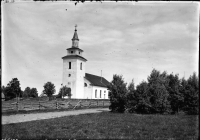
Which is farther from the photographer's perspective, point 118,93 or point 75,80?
point 75,80

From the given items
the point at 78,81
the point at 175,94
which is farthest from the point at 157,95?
the point at 78,81

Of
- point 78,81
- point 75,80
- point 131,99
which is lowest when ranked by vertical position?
point 131,99

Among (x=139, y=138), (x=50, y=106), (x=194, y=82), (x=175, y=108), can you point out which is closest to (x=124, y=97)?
(x=175, y=108)

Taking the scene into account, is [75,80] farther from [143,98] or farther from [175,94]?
[175,94]

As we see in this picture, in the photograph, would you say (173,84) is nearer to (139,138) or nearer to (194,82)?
(194,82)

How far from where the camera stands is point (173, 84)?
1812cm

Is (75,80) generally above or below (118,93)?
above

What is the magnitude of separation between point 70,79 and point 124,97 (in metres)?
33.5

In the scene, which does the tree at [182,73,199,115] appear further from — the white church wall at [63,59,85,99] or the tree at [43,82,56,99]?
the white church wall at [63,59,85,99]

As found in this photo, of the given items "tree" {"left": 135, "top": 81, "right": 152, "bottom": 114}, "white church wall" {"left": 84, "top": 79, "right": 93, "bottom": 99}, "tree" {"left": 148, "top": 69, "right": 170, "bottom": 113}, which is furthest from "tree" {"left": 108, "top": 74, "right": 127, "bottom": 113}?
"white church wall" {"left": 84, "top": 79, "right": 93, "bottom": 99}

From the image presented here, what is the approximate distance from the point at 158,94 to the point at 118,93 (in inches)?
143

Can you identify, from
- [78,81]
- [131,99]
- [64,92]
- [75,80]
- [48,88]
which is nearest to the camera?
[131,99]

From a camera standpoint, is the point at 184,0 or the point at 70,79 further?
the point at 70,79

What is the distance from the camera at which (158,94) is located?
1630 centimetres
